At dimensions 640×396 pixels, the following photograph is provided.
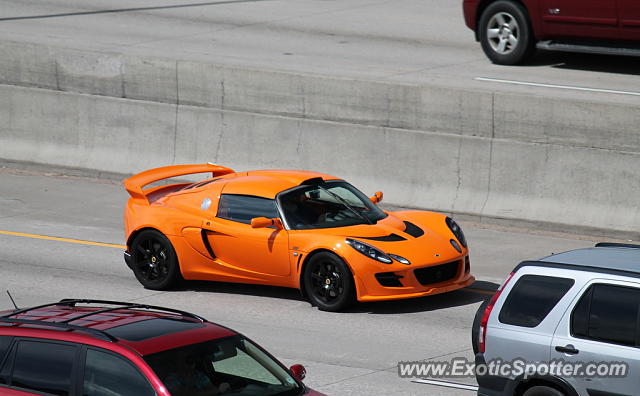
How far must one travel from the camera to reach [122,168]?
19.7 metres

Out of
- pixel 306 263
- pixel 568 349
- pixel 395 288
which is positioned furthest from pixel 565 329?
pixel 306 263

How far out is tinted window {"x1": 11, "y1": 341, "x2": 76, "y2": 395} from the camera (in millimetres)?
6707

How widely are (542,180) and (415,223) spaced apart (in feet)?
12.7

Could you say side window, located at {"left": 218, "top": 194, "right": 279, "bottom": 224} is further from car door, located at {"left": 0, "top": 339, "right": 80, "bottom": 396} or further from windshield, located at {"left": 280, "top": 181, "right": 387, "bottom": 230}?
car door, located at {"left": 0, "top": 339, "right": 80, "bottom": 396}

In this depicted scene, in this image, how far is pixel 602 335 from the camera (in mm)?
7598

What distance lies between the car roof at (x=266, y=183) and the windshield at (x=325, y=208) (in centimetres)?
12

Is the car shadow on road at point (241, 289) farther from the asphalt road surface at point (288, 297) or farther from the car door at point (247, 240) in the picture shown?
the car door at point (247, 240)

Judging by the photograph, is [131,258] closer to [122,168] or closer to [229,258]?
[229,258]

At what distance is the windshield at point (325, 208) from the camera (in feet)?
40.9

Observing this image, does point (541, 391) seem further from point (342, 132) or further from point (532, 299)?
point (342, 132)

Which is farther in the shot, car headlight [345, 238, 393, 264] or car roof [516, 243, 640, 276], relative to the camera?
car headlight [345, 238, 393, 264]

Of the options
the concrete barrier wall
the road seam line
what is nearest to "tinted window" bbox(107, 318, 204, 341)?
the road seam line

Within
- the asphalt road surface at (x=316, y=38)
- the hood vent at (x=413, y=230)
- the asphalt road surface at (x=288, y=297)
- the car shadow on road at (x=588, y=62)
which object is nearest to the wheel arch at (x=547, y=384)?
the asphalt road surface at (x=288, y=297)

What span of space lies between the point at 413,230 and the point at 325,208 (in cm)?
101
